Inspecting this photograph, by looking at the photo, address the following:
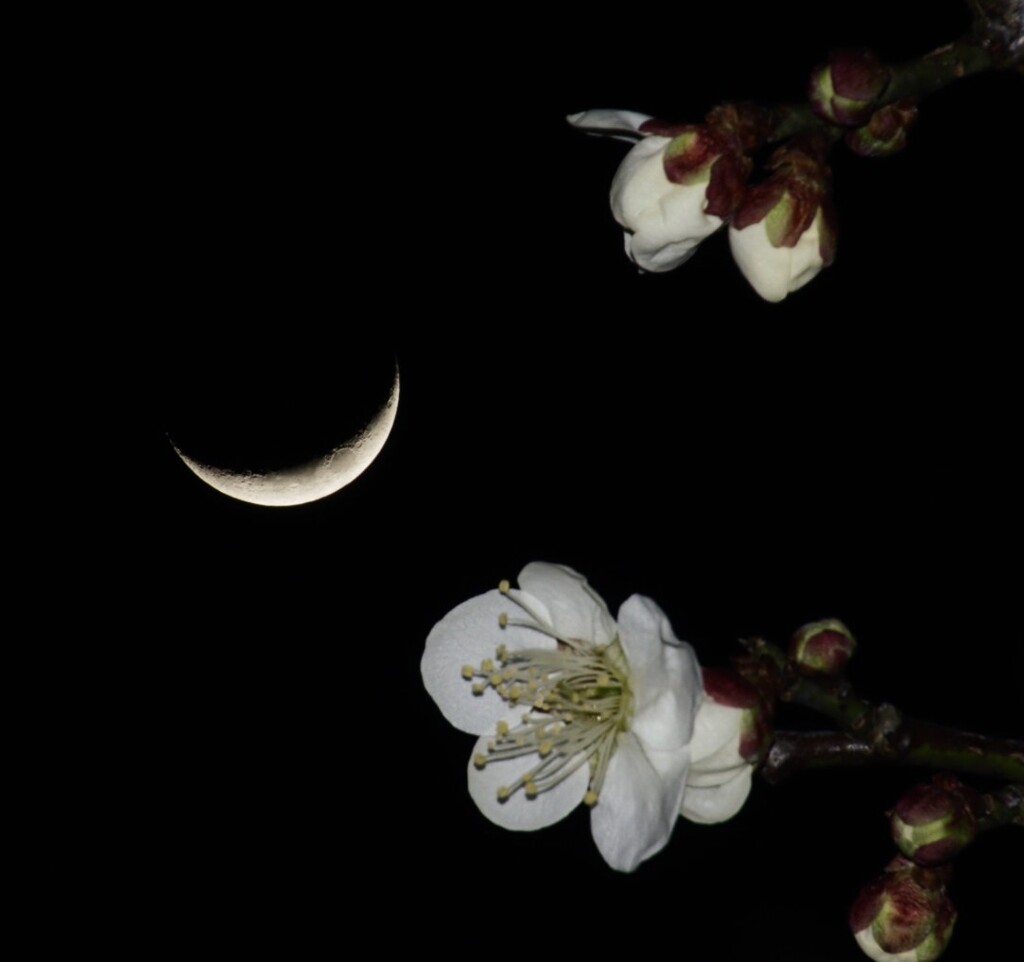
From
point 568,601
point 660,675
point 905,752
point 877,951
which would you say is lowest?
point 877,951

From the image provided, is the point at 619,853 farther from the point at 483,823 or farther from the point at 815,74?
the point at 483,823

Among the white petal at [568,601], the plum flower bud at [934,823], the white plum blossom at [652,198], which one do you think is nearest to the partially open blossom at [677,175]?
the white plum blossom at [652,198]

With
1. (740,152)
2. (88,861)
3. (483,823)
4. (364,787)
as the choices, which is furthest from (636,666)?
(88,861)

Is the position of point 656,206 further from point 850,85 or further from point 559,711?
point 559,711

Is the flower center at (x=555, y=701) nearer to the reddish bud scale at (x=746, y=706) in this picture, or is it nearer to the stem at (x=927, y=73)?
the reddish bud scale at (x=746, y=706)

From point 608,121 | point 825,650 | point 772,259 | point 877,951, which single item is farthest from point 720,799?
point 608,121

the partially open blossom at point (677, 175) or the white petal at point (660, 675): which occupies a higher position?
the partially open blossom at point (677, 175)
